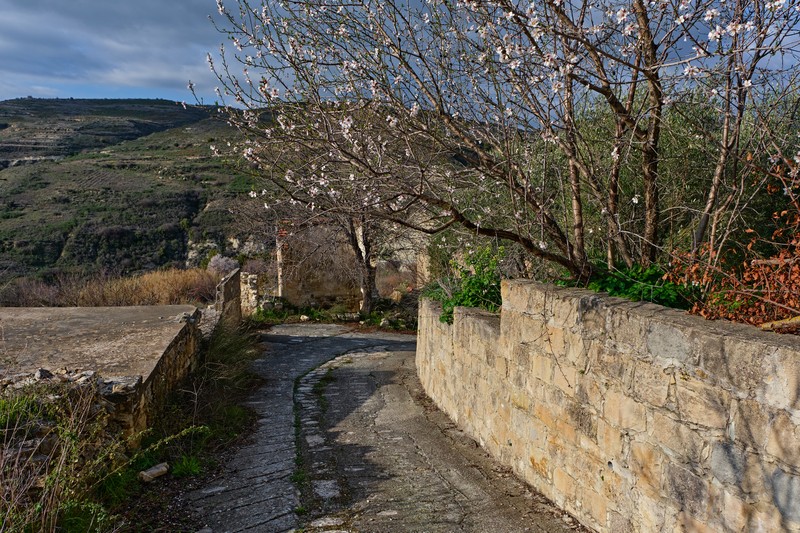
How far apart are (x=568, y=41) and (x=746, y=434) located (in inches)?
143

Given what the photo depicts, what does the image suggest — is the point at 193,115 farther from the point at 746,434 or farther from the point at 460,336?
the point at 746,434

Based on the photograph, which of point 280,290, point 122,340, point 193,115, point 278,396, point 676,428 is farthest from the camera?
point 193,115

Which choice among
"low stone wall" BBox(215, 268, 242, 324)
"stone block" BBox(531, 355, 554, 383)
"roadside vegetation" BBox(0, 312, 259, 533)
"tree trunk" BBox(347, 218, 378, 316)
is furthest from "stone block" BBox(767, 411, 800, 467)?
"tree trunk" BBox(347, 218, 378, 316)

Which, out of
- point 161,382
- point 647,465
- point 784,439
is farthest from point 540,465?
point 161,382

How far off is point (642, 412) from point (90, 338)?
6.98 m

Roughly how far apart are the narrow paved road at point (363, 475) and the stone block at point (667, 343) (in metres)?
1.61

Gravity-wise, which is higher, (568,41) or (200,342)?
(568,41)

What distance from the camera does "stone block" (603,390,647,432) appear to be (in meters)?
3.66

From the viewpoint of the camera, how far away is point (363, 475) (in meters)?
5.33

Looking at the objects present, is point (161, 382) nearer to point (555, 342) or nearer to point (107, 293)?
point (555, 342)

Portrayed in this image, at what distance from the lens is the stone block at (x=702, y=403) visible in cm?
301

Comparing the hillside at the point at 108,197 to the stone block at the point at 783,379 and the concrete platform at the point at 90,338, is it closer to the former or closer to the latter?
the concrete platform at the point at 90,338

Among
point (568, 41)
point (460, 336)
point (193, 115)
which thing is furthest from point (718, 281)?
point (193, 115)

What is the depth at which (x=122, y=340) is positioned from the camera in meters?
7.61
